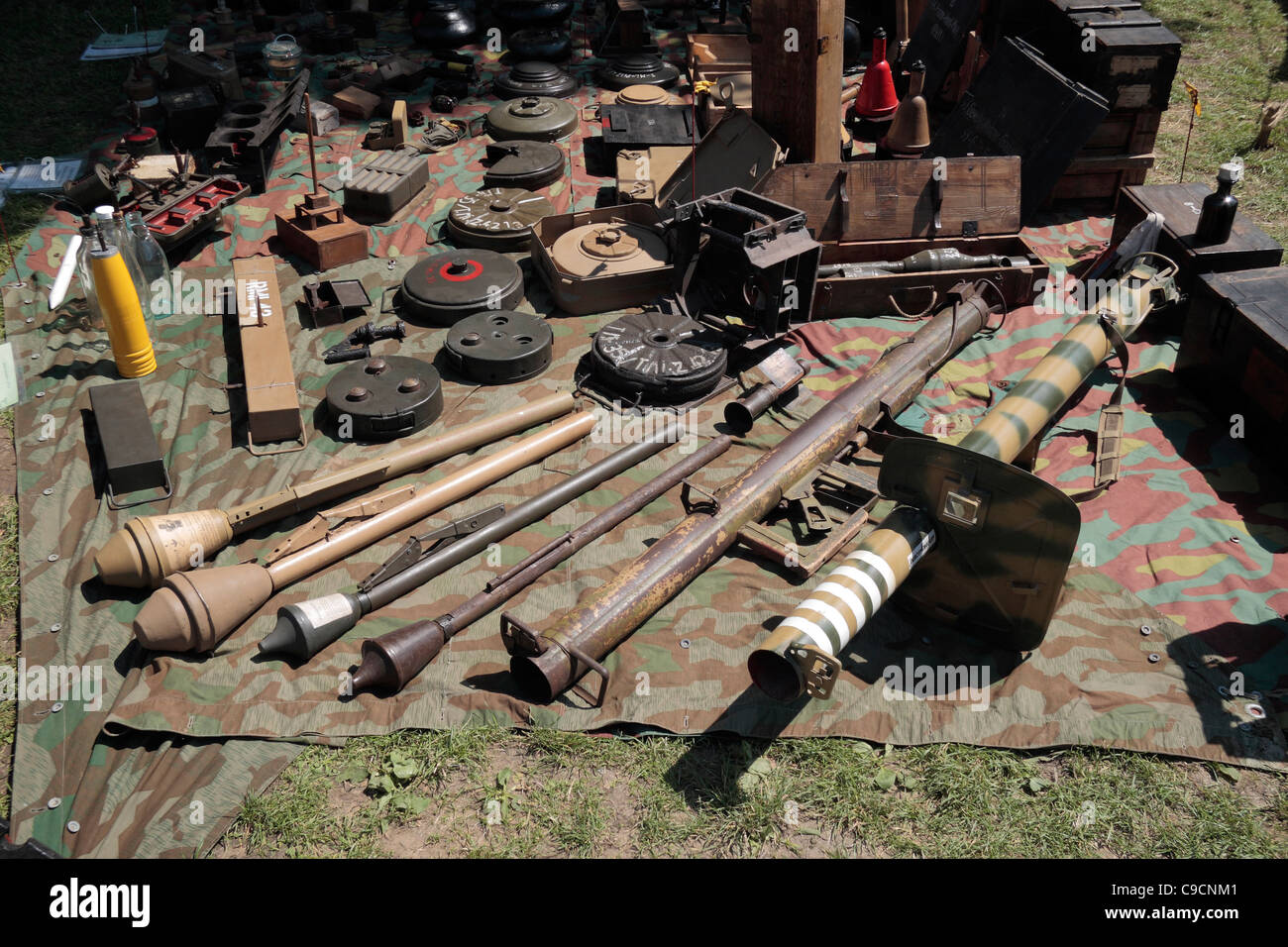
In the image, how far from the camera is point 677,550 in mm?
6242

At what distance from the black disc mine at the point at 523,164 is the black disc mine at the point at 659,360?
2.82 meters

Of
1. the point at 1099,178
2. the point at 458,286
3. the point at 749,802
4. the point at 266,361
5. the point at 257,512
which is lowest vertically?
the point at 749,802

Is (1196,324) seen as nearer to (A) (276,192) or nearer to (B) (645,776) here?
(B) (645,776)

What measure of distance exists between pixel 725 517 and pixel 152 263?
569 centimetres

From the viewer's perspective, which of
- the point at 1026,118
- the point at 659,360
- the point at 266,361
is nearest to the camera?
the point at 266,361

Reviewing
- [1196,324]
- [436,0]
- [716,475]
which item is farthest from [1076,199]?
[436,0]

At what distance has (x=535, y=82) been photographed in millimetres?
12664

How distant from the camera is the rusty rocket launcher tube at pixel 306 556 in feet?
18.8

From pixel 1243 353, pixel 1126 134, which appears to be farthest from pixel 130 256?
pixel 1126 134

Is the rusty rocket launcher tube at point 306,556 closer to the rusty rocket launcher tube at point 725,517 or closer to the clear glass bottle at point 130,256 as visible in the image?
the rusty rocket launcher tube at point 725,517

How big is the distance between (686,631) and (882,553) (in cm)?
127

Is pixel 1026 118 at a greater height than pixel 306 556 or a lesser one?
greater

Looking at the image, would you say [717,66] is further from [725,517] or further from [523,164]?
[725,517]

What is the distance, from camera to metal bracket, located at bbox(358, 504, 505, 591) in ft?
20.6
